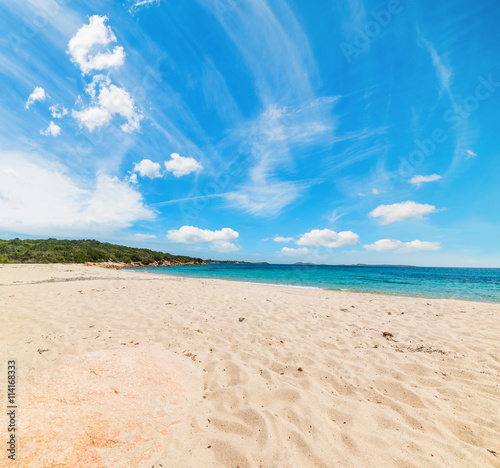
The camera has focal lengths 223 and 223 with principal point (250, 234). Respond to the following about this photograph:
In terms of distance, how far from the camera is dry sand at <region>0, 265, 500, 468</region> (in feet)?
7.57

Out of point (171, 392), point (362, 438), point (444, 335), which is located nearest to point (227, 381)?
point (171, 392)

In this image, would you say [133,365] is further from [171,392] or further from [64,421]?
[64,421]

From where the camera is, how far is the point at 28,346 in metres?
4.26

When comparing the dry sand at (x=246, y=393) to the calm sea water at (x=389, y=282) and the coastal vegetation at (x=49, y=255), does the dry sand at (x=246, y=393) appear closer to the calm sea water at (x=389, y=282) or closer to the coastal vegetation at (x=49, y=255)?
the calm sea water at (x=389, y=282)

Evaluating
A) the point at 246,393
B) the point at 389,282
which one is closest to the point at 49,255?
the point at 246,393

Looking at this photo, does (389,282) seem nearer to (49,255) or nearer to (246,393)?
(246,393)

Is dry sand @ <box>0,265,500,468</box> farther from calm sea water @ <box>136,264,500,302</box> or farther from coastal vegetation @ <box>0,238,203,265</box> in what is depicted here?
coastal vegetation @ <box>0,238,203,265</box>

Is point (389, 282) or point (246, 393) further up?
point (389, 282)

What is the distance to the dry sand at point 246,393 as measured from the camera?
2.31 m

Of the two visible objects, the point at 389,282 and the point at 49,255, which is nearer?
the point at 389,282

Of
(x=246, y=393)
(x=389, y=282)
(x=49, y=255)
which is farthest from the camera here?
(x=49, y=255)

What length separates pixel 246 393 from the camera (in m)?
3.37

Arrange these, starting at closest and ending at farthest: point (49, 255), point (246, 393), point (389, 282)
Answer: point (246, 393) → point (389, 282) → point (49, 255)

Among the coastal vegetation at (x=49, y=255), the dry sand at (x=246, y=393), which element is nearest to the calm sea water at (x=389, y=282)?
the dry sand at (x=246, y=393)
